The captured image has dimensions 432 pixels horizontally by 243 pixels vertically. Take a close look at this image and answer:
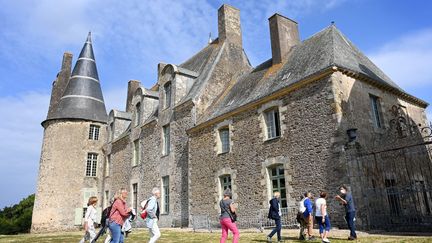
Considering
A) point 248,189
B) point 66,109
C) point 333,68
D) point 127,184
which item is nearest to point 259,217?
point 248,189

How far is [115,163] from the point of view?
22.5 meters

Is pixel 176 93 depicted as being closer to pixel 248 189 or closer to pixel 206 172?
pixel 206 172

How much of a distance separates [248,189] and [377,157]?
4507 millimetres

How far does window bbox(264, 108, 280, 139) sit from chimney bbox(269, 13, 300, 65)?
3.20 m

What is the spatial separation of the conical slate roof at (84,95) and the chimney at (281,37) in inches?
563

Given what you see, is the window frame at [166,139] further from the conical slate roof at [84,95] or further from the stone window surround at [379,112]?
the stone window surround at [379,112]

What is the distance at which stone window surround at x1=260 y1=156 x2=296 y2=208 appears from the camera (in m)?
11.1

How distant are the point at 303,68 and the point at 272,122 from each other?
7.20 feet

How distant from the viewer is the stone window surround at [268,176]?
36.6ft

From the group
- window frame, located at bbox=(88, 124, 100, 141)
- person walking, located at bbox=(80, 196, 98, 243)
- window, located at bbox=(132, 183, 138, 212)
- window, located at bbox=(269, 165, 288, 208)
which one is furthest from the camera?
window frame, located at bbox=(88, 124, 100, 141)

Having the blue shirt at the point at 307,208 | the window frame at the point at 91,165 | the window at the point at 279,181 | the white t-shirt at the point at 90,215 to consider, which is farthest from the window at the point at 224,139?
the window frame at the point at 91,165

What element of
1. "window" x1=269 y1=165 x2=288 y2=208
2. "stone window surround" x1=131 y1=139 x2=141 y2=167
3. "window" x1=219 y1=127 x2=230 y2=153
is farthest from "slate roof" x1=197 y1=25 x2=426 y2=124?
"stone window surround" x1=131 y1=139 x2=141 y2=167

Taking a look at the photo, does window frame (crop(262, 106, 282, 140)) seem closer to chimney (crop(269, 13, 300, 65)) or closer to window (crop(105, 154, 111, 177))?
chimney (crop(269, 13, 300, 65))

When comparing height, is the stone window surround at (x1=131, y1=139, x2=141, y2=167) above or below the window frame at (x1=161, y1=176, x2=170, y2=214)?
above
